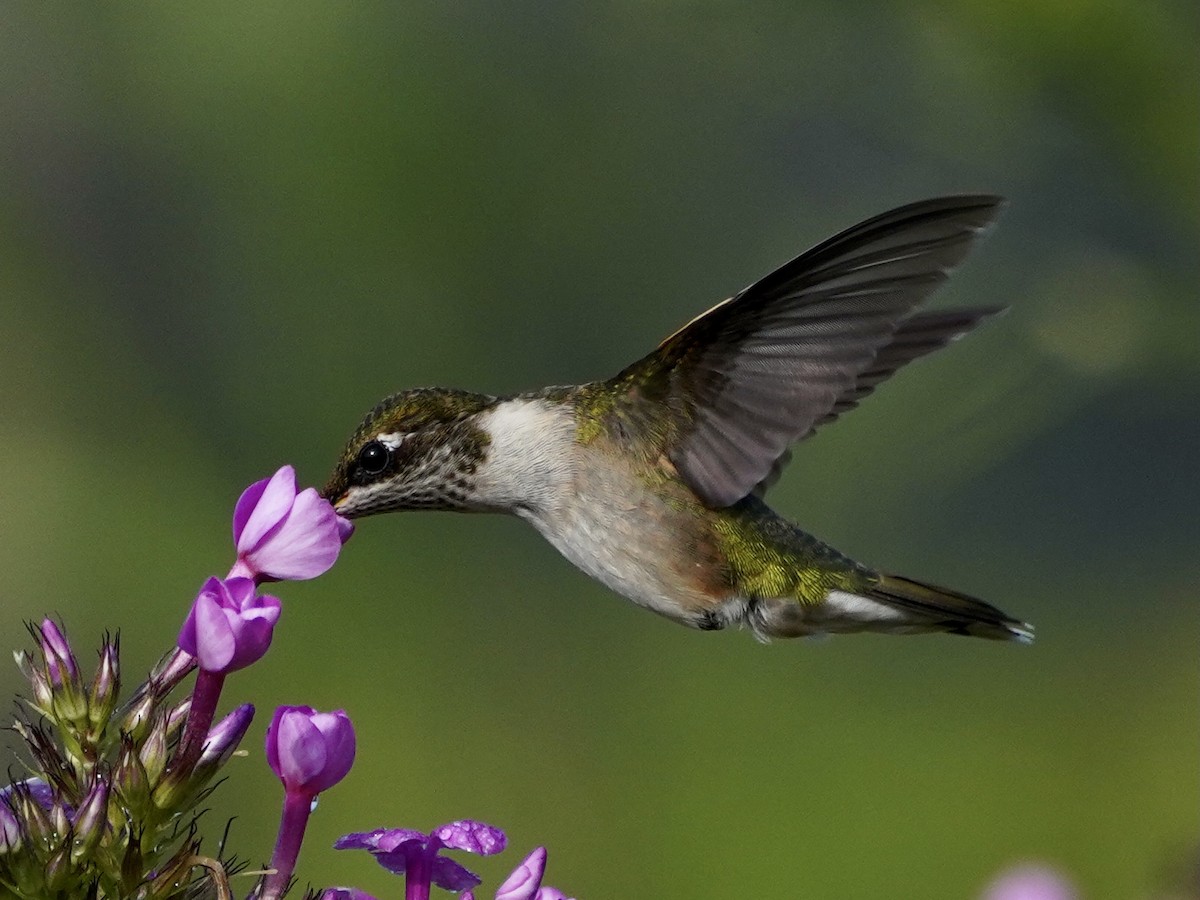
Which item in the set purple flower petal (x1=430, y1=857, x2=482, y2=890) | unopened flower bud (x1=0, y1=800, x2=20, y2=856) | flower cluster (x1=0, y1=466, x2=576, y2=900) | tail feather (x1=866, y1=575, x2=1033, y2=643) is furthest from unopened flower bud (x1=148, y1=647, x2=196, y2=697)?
tail feather (x1=866, y1=575, x2=1033, y2=643)

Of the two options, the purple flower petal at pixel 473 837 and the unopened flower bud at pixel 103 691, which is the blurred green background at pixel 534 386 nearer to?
the purple flower petal at pixel 473 837

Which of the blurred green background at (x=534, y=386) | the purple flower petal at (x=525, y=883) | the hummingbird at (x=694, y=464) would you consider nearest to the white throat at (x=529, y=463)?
the hummingbird at (x=694, y=464)

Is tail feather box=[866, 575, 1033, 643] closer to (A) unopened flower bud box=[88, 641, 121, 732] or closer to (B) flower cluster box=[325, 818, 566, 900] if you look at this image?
(B) flower cluster box=[325, 818, 566, 900]

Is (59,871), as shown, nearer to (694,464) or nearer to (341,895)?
(341,895)

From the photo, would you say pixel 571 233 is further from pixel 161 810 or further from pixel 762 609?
pixel 161 810

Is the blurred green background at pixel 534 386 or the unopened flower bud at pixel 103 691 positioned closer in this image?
the unopened flower bud at pixel 103 691

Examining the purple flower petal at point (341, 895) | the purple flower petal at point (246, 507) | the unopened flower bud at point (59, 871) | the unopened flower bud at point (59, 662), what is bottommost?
the purple flower petal at point (341, 895)
